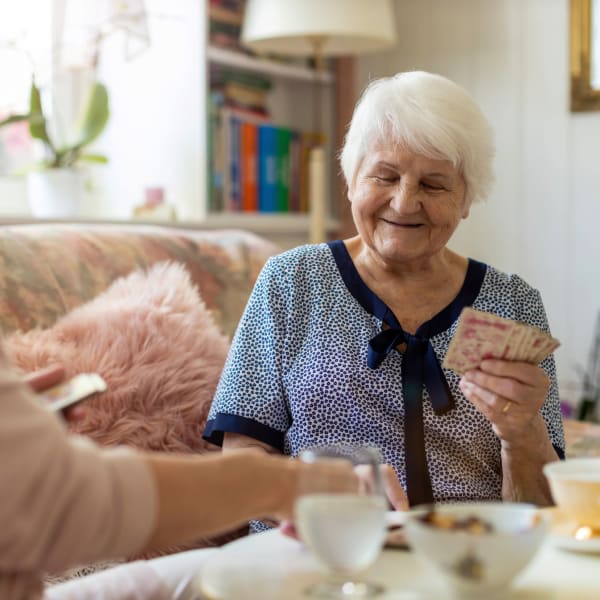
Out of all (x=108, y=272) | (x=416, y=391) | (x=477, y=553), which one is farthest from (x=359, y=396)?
(x=477, y=553)

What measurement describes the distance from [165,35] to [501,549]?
2.66 m

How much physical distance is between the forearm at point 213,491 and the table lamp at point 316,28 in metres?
2.15

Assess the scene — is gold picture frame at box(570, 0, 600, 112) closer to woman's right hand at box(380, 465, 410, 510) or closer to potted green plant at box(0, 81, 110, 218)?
potted green plant at box(0, 81, 110, 218)

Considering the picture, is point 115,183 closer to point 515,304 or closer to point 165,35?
point 165,35

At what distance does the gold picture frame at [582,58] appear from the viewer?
3492 mm

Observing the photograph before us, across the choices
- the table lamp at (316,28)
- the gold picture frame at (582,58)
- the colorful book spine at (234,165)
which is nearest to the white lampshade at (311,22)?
the table lamp at (316,28)

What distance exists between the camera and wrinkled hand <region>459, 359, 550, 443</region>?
153 cm

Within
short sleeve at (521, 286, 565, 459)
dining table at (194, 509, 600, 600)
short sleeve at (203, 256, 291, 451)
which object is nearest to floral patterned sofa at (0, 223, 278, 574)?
short sleeve at (203, 256, 291, 451)

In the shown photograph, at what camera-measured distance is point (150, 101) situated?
3293 mm

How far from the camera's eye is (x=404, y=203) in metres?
1.82

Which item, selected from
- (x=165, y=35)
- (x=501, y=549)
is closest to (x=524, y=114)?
(x=165, y=35)

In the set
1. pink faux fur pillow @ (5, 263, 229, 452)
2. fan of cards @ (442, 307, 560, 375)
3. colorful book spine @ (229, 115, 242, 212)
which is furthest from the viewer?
colorful book spine @ (229, 115, 242, 212)

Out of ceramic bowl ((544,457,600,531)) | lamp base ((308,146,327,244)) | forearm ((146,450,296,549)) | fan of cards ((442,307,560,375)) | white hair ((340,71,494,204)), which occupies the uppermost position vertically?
white hair ((340,71,494,204))

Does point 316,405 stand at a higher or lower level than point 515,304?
lower
